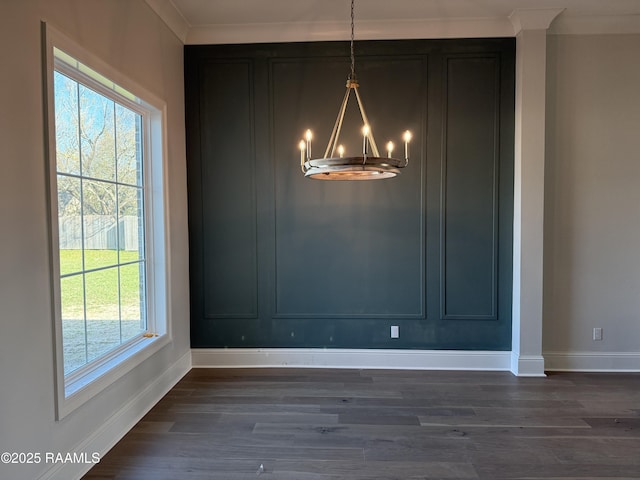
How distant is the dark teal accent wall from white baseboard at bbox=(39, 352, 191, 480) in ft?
1.75

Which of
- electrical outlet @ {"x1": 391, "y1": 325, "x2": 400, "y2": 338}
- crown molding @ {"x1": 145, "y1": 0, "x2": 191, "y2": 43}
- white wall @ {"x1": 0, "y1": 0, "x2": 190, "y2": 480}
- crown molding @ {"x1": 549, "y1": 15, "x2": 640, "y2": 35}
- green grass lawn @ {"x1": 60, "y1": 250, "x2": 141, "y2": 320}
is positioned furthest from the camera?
electrical outlet @ {"x1": 391, "y1": 325, "x2": 400, "y2": 338}

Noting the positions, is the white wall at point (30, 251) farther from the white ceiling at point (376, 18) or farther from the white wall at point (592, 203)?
the white wall at point (592, 203)

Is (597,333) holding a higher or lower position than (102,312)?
lower

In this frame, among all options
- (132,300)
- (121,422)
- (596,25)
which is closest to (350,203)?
(132,300)

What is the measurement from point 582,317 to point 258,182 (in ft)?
10.4

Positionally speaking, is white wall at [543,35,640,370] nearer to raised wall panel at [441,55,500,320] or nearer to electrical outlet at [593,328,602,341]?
electrical outlet at [593,328,602,341]

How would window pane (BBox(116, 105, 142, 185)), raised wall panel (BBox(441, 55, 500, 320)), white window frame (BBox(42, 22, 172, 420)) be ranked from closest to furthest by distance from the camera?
white window frame (BBox(42, 22, 172, 420)) → window pane (BBox(116, 105, 142, 185)) → raised wall panel (BBox(441, 55, 500, 320))

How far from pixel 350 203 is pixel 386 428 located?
74.0 inches

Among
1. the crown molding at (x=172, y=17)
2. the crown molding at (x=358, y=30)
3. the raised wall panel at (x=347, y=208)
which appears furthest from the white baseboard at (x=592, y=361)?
the crown molding at (x=172, y=17)

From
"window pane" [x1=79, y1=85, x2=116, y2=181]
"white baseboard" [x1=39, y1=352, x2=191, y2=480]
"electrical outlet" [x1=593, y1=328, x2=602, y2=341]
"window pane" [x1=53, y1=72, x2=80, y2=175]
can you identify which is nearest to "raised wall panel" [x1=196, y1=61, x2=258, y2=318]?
"white baseboard" [x1=39, y1=352, x2=191, y2=480]

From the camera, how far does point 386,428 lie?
2570 mm

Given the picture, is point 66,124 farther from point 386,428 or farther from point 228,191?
point 386,428

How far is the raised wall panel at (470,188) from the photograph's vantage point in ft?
11.5

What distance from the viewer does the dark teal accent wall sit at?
351cm
